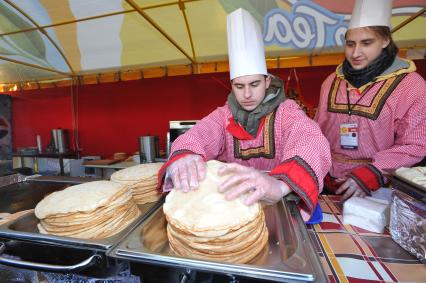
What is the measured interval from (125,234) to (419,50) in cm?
352

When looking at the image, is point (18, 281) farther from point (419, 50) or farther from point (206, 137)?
point (419, 50)

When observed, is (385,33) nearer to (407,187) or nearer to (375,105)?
(375,105)

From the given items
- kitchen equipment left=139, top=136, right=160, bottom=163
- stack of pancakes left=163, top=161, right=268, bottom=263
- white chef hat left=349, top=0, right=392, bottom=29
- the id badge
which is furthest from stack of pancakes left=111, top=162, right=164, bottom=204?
kitchen equipment left=139, top=136, right=160, bottom=163

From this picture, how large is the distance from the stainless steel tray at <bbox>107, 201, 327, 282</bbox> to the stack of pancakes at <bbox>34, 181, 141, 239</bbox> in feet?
0.47

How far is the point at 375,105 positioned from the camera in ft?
4.53

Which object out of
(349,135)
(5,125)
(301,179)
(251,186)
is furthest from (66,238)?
(5,125)

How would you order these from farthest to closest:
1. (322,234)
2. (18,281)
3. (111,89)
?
(111,89) < (18,281) < (322,234)

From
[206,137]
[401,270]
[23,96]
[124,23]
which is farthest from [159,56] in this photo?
[23,96]

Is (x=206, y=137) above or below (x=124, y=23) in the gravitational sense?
below

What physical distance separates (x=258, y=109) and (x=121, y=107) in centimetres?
427

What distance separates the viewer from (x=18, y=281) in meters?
1.02

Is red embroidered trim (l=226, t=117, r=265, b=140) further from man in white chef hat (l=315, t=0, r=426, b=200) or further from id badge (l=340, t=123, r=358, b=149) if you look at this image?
id badge (l=340, t=123, r=358, b=149)

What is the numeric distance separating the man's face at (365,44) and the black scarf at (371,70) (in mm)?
28

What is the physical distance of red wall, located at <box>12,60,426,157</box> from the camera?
433 centimetres
